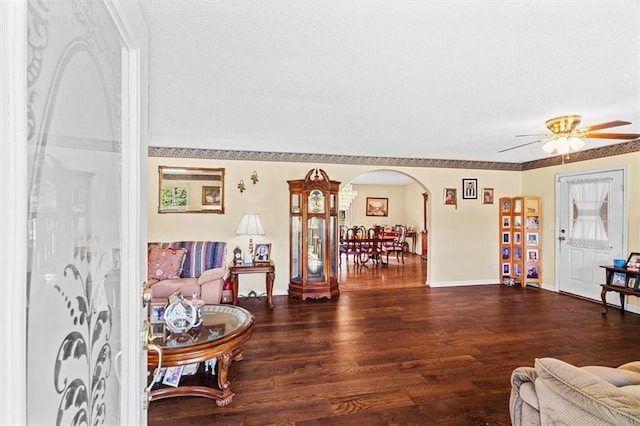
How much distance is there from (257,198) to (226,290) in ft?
4.96

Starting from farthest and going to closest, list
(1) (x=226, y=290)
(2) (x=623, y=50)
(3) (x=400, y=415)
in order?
(1) (x=226, y=290), (3) (x=400, y=415), (2) (x=623, y=50)

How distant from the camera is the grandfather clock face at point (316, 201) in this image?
507 centimetres

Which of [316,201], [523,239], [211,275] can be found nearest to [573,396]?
[211,275]

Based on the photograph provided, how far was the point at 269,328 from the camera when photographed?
371cm

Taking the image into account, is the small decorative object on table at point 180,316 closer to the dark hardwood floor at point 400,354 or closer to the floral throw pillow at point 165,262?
the dark hardwood floor at point 400,354

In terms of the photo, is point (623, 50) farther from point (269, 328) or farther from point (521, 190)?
point (521, 190)

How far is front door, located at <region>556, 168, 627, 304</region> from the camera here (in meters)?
4.61

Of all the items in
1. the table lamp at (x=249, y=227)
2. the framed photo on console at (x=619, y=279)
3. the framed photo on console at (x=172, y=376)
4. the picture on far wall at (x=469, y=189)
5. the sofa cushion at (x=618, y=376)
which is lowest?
the framed photo on console at (x=172, y=376)

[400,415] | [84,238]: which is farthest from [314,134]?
[84,238]

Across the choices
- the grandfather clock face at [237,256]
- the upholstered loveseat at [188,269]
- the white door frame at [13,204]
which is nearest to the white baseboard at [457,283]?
the grandfather clock face at [237,256]

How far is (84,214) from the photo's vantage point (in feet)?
2.17

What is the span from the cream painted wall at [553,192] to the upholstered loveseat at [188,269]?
550 centimetres

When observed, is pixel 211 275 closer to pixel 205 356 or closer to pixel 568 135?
pixel 205 356

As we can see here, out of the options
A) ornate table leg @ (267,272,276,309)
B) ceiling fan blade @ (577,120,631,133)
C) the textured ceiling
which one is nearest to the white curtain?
the textured ceiling
